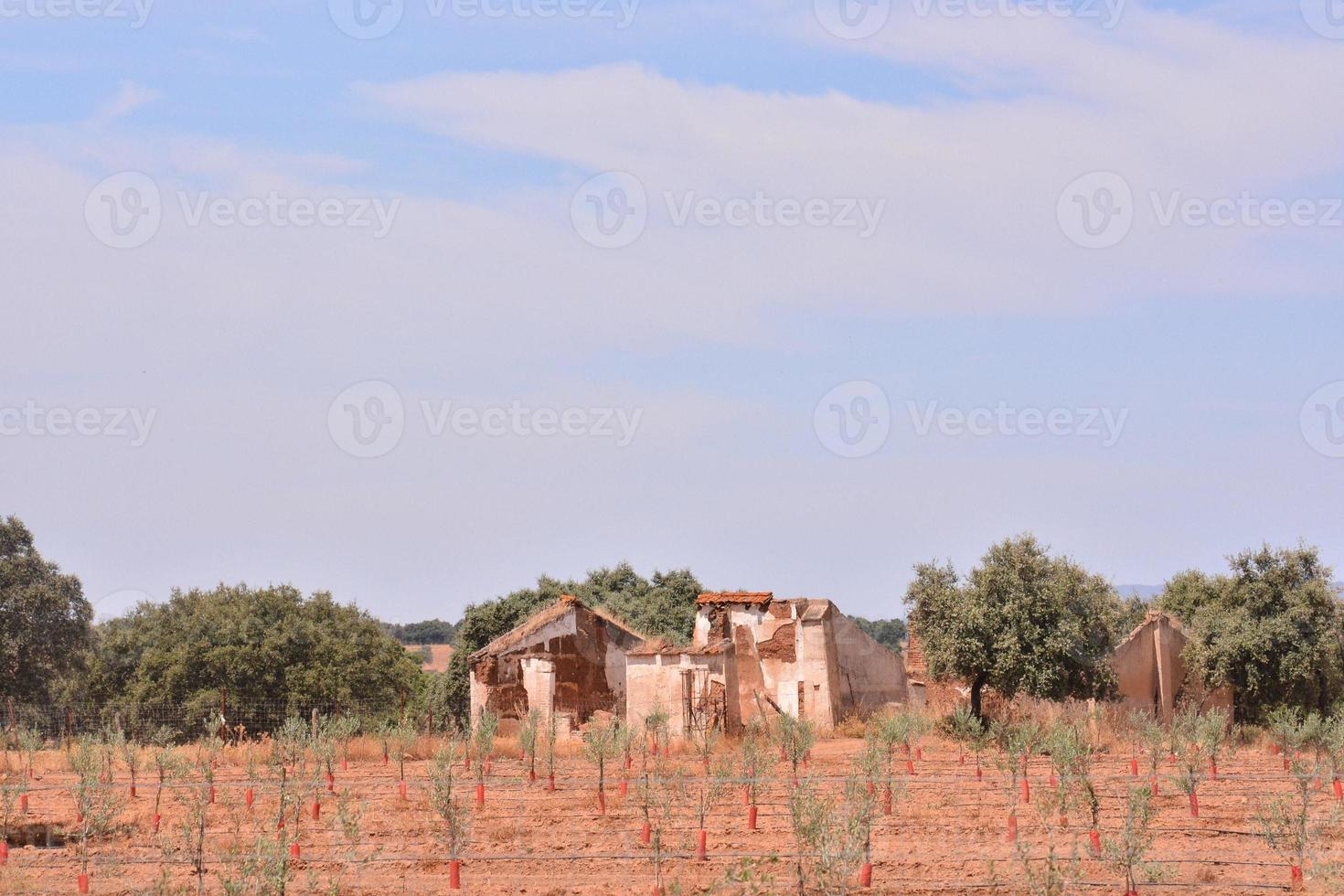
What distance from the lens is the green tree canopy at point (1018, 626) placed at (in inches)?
1387

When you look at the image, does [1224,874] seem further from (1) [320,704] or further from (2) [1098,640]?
(1) [320,704]

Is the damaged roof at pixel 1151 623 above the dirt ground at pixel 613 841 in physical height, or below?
above

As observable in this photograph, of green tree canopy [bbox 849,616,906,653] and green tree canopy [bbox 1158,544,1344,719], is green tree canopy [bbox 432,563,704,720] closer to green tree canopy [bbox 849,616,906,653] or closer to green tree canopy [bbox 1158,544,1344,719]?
green tree canopy [bbox 1158,544,1344,719]

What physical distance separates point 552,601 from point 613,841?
2795 cm

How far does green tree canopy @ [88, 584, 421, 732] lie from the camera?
157 feet

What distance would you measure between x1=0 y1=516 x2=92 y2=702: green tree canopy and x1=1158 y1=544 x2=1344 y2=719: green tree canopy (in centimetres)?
3722

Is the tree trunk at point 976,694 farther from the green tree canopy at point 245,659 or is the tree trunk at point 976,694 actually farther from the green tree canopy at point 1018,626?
the green tree canopy at point 245,659

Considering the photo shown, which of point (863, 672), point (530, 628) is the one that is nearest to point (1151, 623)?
point (863, 672)

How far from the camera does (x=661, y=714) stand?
34969 millimetres

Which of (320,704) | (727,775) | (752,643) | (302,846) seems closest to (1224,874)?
(727,775)

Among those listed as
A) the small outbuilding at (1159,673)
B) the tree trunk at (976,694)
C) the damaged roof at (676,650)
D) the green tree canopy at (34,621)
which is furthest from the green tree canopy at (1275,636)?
the green tree canopy at (34,621)

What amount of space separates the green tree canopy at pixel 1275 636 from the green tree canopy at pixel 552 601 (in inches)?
717

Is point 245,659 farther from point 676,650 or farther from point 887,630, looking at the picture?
point 887,630

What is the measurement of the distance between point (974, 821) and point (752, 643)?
1548 cm
